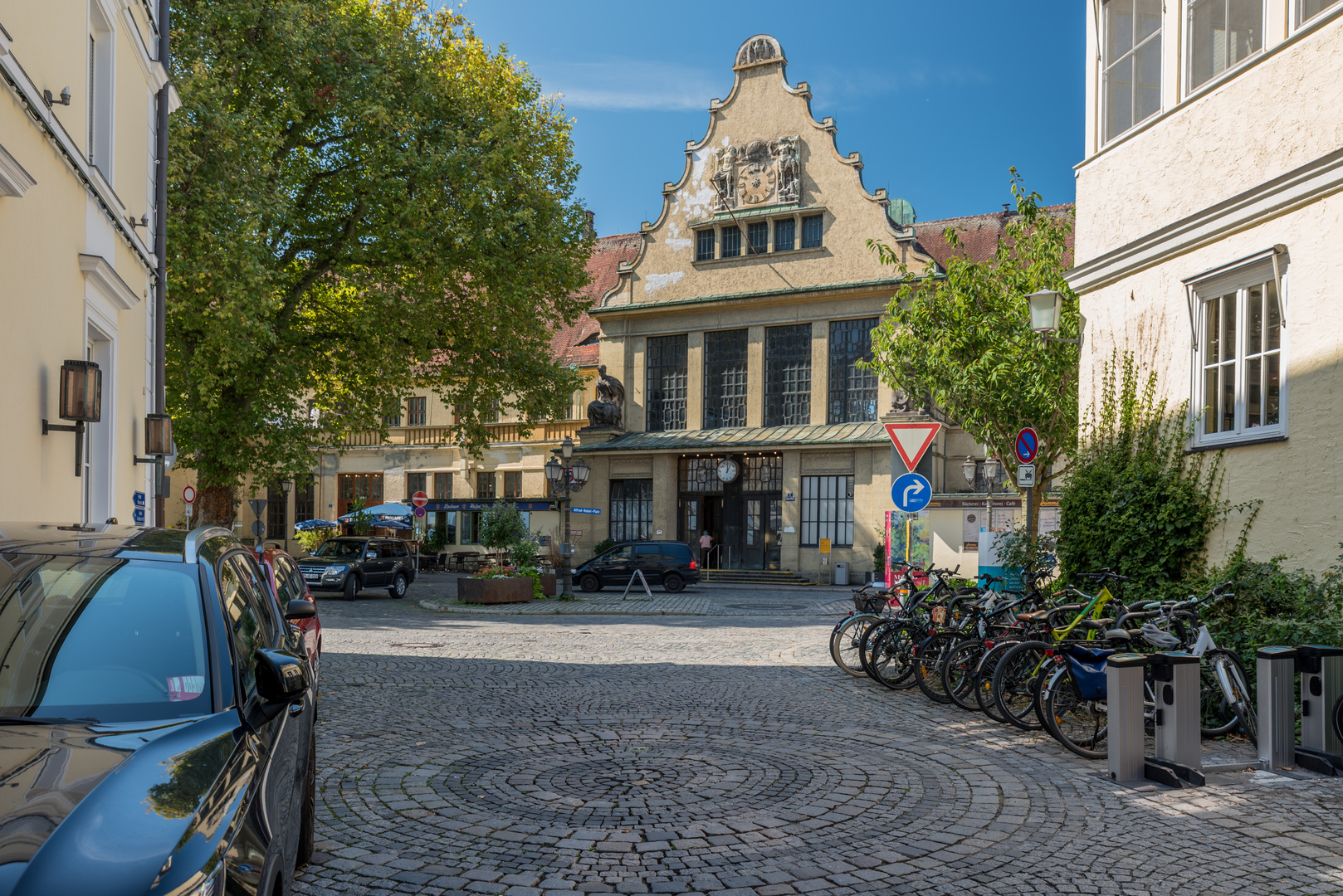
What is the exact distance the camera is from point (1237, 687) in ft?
26.0

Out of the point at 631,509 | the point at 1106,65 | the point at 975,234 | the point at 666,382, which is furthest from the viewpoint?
the point at 975,234

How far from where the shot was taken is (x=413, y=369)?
30500 mm

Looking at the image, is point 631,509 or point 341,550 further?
point 631,509

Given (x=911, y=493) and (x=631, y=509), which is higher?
(x=911, y=493)

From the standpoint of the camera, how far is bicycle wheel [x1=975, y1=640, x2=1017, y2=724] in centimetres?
880

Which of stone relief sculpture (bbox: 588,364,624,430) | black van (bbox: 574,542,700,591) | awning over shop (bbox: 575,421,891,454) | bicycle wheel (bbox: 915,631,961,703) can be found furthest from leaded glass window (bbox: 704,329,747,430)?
bicycle wheel (bbox: 915,631,961,703)

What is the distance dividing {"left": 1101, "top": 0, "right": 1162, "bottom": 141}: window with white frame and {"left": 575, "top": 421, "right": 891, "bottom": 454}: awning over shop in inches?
831

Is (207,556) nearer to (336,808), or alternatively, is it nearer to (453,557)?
(336,808)

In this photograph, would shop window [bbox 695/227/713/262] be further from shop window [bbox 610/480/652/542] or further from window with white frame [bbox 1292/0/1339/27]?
window with white frame [bbox 1292/0/1339/27]

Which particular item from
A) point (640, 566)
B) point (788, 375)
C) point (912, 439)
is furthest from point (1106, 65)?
point (788, 375)

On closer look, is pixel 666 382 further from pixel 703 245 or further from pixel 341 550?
pixel 341 550

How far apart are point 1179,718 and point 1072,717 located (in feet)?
3.07

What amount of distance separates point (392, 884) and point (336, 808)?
143 centimetres

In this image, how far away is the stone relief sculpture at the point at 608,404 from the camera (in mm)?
38906
